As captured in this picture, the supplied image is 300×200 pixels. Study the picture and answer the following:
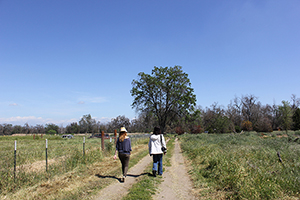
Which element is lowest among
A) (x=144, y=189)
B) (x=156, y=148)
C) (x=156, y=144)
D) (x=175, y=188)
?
(x=175, y=188)

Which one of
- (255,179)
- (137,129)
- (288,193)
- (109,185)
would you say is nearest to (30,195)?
(109,185)

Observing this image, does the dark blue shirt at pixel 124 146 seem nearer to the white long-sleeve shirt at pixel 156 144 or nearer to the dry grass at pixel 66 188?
the white long-sleeve shirt at pixel 156 144

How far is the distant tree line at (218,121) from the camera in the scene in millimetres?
43938

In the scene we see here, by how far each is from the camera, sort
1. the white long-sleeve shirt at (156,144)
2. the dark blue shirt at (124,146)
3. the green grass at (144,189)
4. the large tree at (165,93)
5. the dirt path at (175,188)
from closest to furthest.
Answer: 1. the green grass at (144,189)
2. the dirt path at (175,188)
3. the dark blue shirt at (124,146)
4. the white long-sleeve shirt at (156,144)
5. the large tree at (165,93)

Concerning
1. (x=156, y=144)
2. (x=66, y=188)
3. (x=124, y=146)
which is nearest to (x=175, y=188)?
(x=156, y=144)

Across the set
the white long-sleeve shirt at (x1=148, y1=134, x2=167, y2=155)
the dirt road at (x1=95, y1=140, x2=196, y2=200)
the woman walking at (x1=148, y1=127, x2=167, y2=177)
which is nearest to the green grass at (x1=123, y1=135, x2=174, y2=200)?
the dirt road at (x1=95, y1=140, x2=196, y2=200)

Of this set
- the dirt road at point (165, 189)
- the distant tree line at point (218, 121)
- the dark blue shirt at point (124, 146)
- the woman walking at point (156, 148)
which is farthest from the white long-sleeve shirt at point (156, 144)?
the distant tree line at point (218, 121)

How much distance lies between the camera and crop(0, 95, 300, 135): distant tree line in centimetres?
4394

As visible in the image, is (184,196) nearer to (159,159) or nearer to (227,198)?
(227,198)

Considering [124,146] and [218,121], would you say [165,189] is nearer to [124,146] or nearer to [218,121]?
[124,146]

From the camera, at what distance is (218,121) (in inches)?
1620

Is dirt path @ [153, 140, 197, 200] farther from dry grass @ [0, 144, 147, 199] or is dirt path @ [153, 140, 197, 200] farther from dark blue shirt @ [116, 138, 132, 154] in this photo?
dry grass @ [0, 144, 147, 199]

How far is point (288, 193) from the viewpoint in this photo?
16.4 feet

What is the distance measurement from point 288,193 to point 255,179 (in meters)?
0.87
